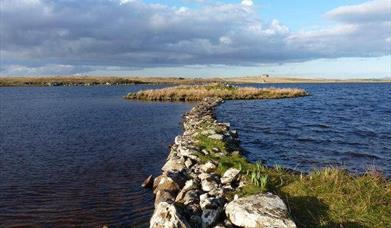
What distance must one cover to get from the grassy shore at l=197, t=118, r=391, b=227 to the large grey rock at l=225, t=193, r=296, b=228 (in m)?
0.89

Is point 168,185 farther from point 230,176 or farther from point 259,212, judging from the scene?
point 259,212

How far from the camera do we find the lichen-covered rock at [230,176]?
14.9 meters

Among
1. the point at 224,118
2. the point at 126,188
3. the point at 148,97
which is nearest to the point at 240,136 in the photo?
the point at 224,118

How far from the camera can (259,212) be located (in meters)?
10.7

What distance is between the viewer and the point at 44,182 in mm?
19062

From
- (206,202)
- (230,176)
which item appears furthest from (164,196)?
(206,202)

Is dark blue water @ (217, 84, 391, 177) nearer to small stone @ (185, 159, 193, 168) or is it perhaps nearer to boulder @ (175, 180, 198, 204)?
small stone @ (185, 159, 193, 168)

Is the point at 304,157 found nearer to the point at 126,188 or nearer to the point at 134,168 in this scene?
the point at 134,168

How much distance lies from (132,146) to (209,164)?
11.8m

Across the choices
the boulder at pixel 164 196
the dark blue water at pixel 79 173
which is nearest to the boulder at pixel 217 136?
the dark blue water at pixel 79 173

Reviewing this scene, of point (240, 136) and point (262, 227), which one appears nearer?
point (262, 227)

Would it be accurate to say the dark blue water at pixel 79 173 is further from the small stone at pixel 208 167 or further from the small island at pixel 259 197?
the small stone at pixel 208 167

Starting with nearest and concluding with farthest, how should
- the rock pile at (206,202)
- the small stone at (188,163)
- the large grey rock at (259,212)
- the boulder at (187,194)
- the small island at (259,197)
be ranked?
the large grey rock at (259,212) → the rock pile at (206,202) → the small island at (259,197) → the boulder at (187,194) → the small stone at (188,163)

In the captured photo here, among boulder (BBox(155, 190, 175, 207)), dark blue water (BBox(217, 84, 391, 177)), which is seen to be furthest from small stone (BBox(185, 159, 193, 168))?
dark blue water (BBox(217, 84, 391, 177))
